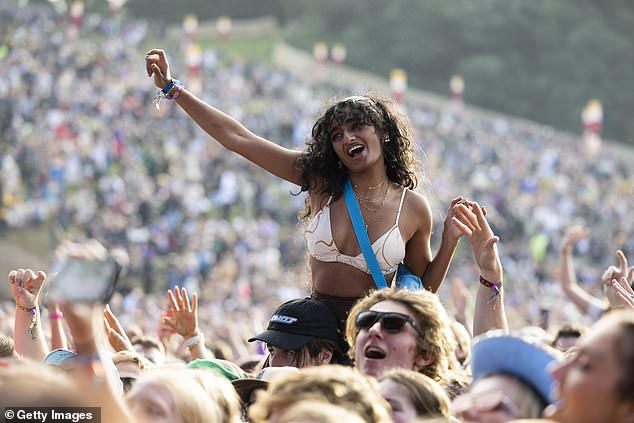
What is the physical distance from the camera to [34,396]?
8.79ft

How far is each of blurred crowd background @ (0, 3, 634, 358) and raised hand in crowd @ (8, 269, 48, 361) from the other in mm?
6526

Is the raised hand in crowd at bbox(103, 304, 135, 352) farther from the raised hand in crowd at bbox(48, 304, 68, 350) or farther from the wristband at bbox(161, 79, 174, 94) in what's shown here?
the wristband at bbox(161, 79, 174, 94)

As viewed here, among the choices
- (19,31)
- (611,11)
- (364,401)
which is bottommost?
(364,401)

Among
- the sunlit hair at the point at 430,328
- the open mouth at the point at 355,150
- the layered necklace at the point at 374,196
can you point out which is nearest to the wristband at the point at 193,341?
the layered necklace at the point at 374,196

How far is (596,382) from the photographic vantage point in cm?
246

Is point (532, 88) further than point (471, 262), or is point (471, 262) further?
point (532, 88)

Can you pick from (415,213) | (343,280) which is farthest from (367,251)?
(415,213)

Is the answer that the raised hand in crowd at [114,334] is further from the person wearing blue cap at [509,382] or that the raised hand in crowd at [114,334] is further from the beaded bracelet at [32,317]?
the person wearing blue cap at [509,382]

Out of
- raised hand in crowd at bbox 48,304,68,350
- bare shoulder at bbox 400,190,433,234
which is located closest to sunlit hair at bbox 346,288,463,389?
bare shoulder at bbox 400,190,433,234

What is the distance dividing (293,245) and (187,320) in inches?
792

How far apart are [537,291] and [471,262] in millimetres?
2075

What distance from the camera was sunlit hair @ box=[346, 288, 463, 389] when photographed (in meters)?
3.68

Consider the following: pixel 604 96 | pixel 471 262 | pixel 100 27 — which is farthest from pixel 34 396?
pixel 604 96

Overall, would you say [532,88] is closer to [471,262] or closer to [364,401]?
[471,262]
